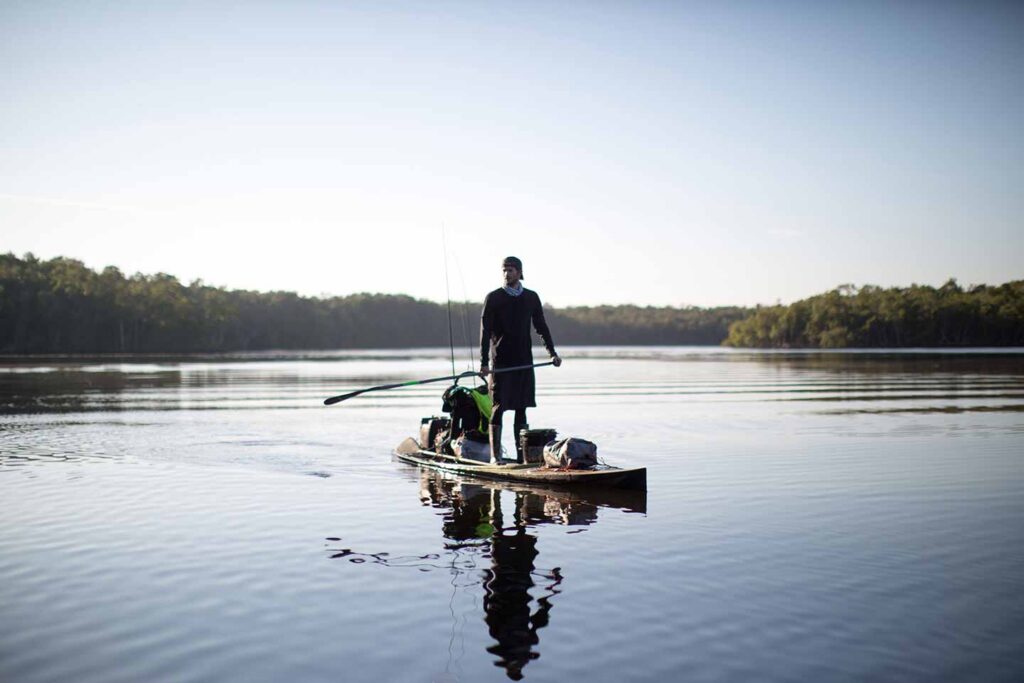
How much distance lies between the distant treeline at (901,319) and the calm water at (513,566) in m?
145

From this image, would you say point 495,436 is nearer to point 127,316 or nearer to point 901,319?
point 127,316

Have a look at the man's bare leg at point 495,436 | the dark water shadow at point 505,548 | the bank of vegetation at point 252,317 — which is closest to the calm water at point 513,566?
the dark water shadow at point 505,548

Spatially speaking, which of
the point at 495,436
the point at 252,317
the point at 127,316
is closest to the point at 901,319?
the point at 252,317

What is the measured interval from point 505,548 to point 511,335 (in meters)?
4.54

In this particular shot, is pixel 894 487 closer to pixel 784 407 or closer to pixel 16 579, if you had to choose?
pixel 16 579

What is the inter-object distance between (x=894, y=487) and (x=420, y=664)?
8.48 m

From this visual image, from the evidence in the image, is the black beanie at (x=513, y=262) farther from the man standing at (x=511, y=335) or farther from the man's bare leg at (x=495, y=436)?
the man's bare leg at (x=495, y=436)

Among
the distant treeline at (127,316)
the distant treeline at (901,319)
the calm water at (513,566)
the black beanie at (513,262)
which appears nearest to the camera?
the calm water at (513,566)

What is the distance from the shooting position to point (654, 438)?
18.2m

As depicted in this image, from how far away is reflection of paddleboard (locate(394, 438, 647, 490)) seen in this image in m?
11.1

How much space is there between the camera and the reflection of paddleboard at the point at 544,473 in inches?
436

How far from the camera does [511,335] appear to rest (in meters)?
12.4

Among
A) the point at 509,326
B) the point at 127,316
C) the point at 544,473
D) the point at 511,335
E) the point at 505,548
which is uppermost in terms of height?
the point at 127,316

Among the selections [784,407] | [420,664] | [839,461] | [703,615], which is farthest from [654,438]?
[420,664]
